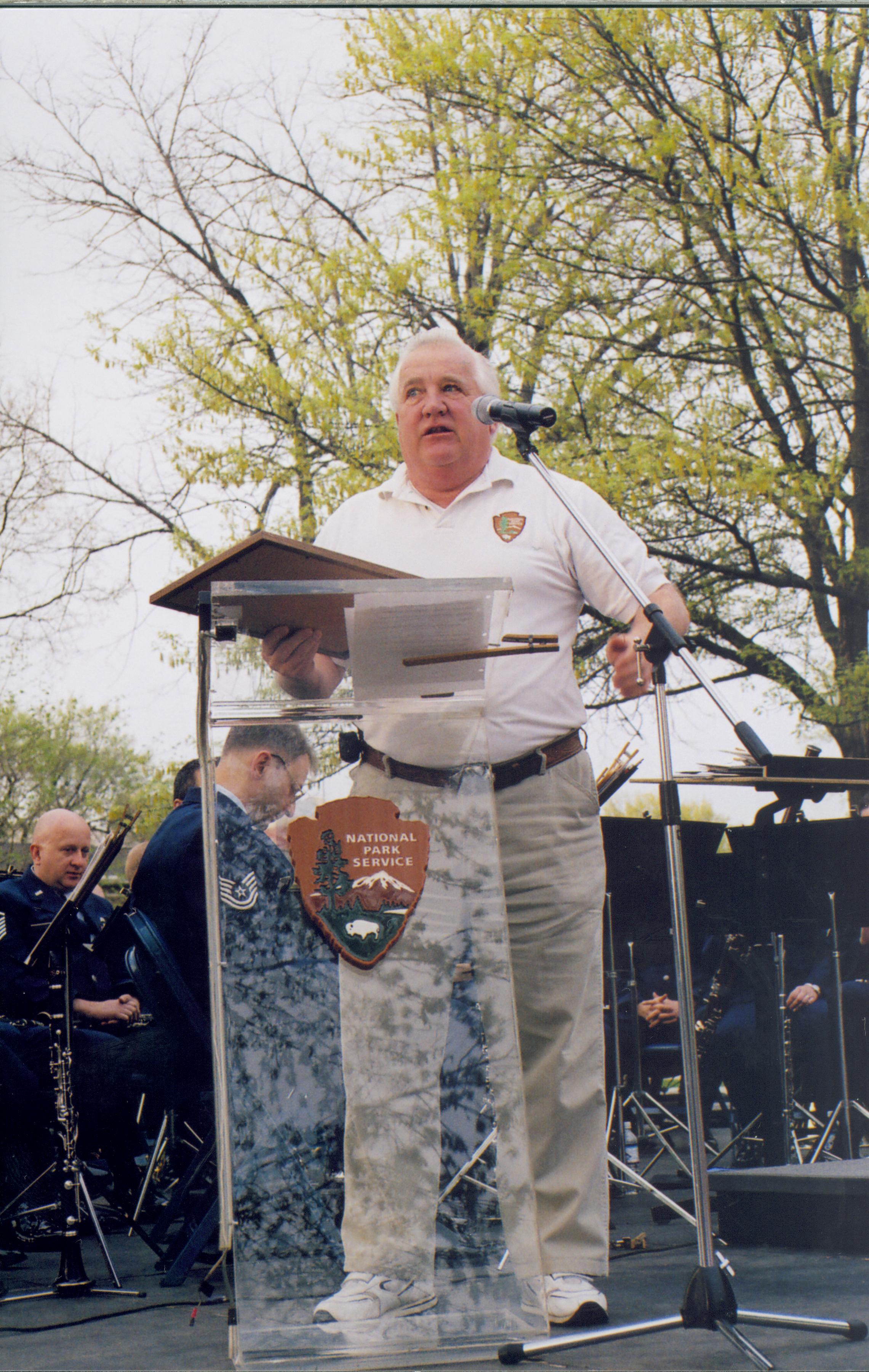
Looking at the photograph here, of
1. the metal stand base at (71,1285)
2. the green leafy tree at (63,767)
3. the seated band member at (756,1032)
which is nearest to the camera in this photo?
the metal stand base at (71,1285)

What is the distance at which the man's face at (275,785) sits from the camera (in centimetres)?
222

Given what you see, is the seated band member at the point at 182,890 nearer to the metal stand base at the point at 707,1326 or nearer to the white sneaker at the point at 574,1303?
the white sneaker at the point at 574,1303

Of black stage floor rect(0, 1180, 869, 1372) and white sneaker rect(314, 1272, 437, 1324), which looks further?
black stage floor rect(0, 1180, 869, 1372)

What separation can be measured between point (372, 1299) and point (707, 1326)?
61 centimetres

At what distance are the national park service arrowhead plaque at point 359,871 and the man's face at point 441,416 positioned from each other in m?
0.95

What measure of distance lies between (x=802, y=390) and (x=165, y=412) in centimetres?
455

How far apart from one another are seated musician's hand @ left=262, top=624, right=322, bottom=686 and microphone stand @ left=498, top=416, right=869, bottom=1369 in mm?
591

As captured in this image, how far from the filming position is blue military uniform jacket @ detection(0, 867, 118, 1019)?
14.2 feet

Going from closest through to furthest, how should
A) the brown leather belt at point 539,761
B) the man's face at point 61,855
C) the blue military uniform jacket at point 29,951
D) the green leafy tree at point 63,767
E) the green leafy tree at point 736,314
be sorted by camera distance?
the brown leather belt at point 539,761
the blue military uniform jacket at point 29,951
the man's face at point 61,855
the green leafy tree at point 736,314
the green leafy tree at point 63,767

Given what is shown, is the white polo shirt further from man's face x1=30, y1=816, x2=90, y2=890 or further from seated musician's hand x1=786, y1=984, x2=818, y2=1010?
seated musician's hand x1=786, y1=984, x2=818, y2=1010

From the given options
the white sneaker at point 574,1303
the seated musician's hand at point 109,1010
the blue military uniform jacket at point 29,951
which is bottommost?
the white sneaker at point 574,1303

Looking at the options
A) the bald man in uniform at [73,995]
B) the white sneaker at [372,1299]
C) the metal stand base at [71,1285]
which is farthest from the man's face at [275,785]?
the metal stand base at [71,1285]

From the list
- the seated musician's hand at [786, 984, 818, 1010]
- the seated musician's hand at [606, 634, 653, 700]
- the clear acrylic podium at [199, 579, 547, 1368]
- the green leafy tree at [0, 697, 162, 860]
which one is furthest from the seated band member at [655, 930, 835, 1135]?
the green leafy tree at [0, 697, 162, 860]

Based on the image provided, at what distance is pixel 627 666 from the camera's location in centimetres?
258
